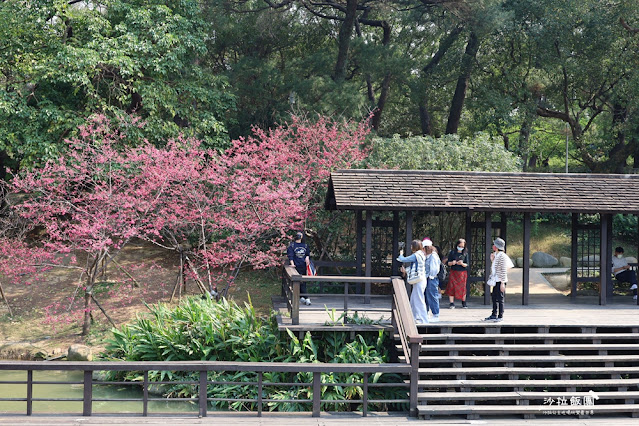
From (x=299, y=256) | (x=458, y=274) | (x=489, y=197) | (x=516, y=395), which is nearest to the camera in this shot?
(x=516, y=395)

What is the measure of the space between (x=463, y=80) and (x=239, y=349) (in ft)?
71.8

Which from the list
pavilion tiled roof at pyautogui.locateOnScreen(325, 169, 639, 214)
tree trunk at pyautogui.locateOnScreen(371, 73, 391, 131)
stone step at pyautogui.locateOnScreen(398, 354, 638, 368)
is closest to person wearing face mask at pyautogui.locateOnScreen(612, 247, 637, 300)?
pavilion tiled roof at pyautogui.locateOnScreen(325, 169, 639, 214)

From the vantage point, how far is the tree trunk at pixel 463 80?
30109 millimetres

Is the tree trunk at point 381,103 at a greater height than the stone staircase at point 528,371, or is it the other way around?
the tree trunk at point 381,103

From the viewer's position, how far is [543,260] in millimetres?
27266

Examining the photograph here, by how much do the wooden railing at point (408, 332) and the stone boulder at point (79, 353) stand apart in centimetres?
729

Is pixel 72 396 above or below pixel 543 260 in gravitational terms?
below

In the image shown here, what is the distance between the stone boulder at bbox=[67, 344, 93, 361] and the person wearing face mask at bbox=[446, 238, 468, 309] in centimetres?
811

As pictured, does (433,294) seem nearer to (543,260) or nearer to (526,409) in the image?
(526,409)

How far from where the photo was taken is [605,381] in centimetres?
1157

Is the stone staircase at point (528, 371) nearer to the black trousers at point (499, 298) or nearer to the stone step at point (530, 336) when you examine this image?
the stone step at point (530, 336)

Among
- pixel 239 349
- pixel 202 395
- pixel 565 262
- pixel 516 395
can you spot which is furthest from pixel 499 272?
pixel 565 262

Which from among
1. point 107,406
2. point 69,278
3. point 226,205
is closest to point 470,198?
point 226,205

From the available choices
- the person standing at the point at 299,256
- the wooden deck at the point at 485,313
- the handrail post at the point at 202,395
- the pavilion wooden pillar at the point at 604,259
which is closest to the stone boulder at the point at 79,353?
the wooden deck at the point at 485,313
